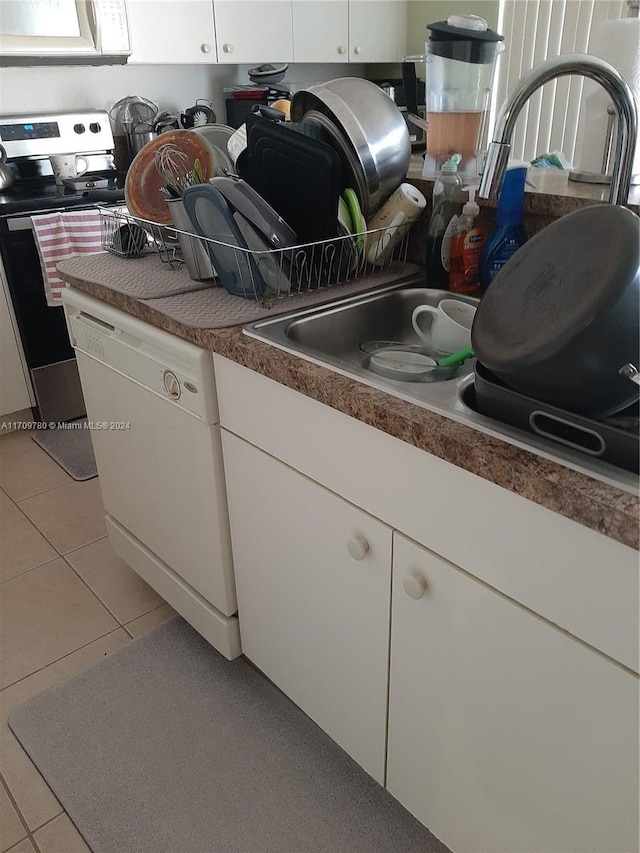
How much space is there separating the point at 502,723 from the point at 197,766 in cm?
74

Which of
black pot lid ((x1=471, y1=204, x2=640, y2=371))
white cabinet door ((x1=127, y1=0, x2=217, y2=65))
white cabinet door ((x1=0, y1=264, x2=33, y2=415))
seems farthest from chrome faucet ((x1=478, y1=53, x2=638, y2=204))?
white cabinet door ((x1=127, y1=0, x2=217, y2=65))

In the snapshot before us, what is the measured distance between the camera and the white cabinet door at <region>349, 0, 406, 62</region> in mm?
3443

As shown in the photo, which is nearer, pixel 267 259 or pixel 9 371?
pixel 267 259

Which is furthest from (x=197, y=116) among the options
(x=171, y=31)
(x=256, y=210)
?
(x=256, y=210)

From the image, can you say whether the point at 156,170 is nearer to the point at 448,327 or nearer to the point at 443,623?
the point at 448,327

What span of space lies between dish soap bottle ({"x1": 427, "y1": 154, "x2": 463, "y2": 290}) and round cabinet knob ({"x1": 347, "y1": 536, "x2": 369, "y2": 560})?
0.58m

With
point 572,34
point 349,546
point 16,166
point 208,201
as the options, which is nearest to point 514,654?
point 349,546

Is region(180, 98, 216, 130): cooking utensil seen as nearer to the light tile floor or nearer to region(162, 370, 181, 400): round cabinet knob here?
the light tile floor

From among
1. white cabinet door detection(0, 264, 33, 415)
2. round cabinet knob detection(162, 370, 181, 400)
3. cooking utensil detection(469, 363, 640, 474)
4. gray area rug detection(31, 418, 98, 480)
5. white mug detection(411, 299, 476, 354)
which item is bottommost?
gray area rug detection(31, 418, 98, 480)

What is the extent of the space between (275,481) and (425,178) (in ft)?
2.51

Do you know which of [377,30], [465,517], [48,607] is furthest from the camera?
→ [377,30]

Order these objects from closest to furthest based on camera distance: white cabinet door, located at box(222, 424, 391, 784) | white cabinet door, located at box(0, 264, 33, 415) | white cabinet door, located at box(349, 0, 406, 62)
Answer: white cabinet door, located at box(222, 424, 391, 784), white cabinet door, located at box(0, 264, 33, 415), white cabinet door, located at box(349, 0, 406, 62)

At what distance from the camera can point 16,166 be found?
2.75 metres

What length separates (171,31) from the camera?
2.85 metres
